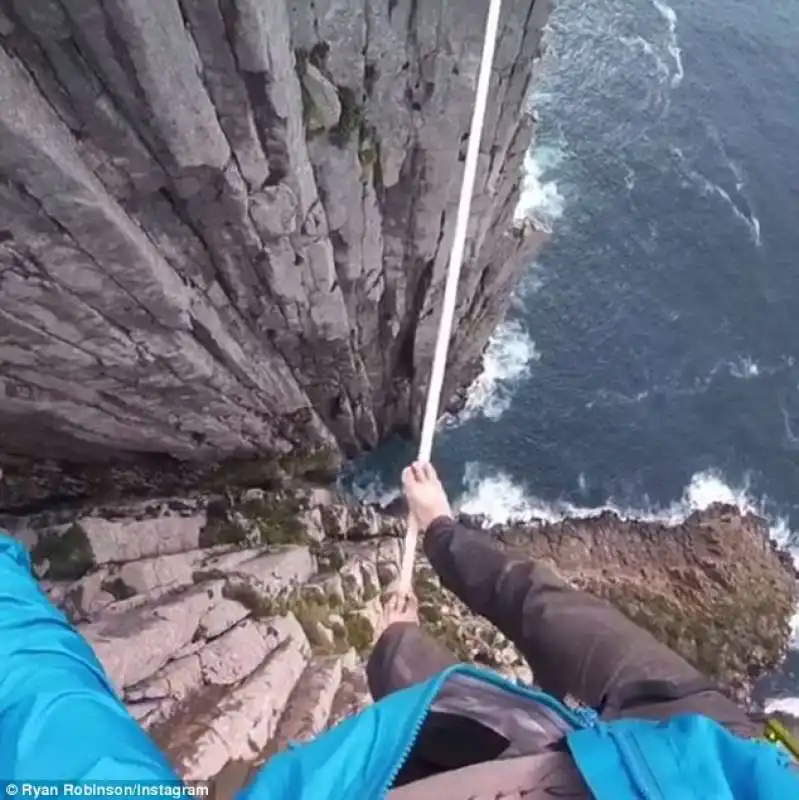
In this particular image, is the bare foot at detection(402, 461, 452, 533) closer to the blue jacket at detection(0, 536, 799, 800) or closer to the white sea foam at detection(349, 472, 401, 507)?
the blue jacket at detection(0, 536, 799, 800)

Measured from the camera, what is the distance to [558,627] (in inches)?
245

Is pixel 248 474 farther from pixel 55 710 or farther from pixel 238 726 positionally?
pixel 55 710

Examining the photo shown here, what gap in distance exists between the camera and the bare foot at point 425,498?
7.98 meters

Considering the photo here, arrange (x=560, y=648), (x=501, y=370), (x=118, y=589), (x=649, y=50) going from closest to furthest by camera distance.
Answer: (x=560, y=648), (x=118, y=589), (x=501, y=370), (x=649, y=50)

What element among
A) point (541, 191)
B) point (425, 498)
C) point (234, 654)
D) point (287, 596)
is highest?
point (425, 498)

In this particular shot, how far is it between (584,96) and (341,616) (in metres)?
23.7

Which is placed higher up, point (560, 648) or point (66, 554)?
point (560, 648)

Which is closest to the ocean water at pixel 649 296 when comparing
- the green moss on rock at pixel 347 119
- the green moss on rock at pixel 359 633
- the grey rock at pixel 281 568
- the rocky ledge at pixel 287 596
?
the rocky ledge at pixel 287 596

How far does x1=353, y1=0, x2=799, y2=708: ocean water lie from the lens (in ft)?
91.3

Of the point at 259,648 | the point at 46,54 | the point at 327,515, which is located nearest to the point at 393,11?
the point at 46,54

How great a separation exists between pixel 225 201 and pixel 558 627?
862cm

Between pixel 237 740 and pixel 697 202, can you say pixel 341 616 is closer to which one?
pixel 237 740

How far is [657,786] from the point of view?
3699mm

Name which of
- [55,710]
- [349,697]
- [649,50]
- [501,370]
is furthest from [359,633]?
[649,50]
